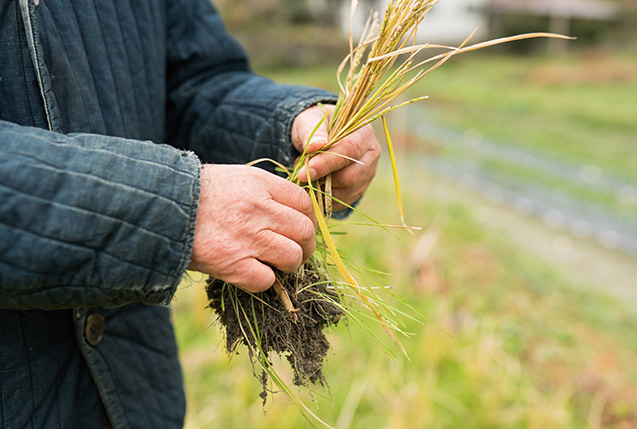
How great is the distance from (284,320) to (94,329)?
375 mm

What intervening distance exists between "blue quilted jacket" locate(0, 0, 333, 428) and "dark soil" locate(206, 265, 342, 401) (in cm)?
26

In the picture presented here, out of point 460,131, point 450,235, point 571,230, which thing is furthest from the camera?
point 460,131

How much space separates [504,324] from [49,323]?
123 inches

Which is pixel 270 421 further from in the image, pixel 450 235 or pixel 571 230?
pixel 571 230

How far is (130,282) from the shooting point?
0.74 m

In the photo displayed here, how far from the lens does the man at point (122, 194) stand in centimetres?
69

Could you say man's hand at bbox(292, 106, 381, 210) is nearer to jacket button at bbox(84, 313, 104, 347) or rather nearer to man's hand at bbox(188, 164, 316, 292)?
man's hand at bbox(188, 164, 316, 292)

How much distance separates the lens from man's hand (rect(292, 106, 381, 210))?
1.01 metres

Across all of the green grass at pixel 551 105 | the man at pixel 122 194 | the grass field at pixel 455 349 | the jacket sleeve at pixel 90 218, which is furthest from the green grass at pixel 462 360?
the green grass at pixel 551 105

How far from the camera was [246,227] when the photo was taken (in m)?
0.80

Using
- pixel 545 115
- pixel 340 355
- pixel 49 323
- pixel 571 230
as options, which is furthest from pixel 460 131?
pixel 49 323

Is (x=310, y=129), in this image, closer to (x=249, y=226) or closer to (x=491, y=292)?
(x=249, y=226)

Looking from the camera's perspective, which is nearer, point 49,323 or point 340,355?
point 49,323

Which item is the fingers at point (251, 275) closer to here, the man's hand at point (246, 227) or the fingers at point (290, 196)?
the man's hand at point (246, 227)
